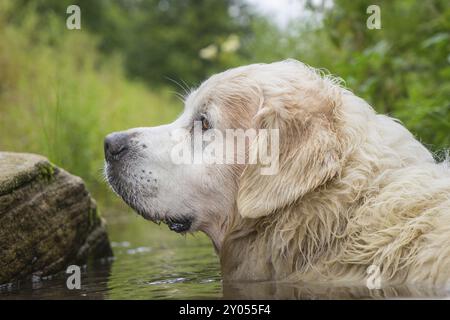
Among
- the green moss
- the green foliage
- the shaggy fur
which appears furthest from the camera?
the green foliage

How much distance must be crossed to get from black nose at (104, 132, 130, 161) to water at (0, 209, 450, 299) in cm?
76

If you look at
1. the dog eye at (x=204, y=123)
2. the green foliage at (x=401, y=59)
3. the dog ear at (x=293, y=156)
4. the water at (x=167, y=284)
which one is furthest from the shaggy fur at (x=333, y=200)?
the green foliage at (x=401, y=59)

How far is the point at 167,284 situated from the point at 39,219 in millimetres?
1055

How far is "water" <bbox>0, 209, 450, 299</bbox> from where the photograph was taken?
129 inches

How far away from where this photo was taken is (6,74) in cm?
1084

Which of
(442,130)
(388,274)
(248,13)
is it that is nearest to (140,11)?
(248,13)

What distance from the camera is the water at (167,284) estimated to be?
327cm

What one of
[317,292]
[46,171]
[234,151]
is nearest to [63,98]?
[46,171]

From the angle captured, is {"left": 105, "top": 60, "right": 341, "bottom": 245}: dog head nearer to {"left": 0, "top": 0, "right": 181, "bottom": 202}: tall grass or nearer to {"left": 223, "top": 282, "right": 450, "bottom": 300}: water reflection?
{"left": 223, "top": 282, "right": 450, "bottom": 300}: water reflection

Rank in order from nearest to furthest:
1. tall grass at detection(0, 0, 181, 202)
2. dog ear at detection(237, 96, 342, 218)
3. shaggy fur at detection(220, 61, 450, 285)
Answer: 1. shaggy fur at detection(220, 61, 450, 285)
2. dog ear at detection(237, 96, 342, 218)
3. tall grass at detection(0, 0, 181, 202)

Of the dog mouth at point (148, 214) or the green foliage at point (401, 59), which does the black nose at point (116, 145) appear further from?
the green foliage at point (401, 59)

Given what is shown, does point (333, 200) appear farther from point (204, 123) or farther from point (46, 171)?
point (46, 171)

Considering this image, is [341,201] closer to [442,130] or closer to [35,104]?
[442,130]

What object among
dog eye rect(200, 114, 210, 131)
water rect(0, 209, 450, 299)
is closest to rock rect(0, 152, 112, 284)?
water rect(0, 209, 450, 299)
